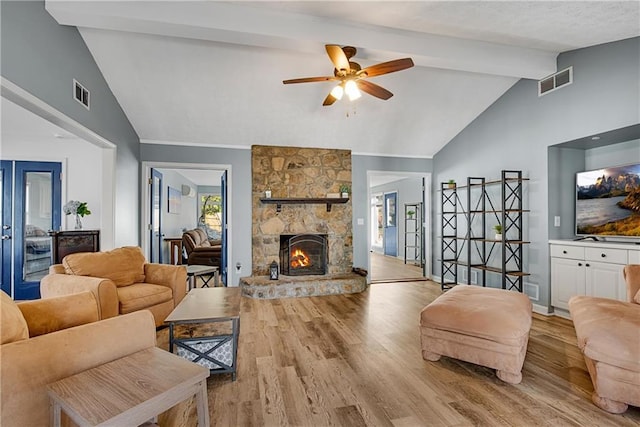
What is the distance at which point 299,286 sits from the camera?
4781 mm

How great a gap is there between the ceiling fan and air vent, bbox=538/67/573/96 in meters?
2.23

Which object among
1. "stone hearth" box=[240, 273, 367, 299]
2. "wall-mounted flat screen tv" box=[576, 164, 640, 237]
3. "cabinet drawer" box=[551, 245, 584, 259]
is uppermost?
"wall-mounted flat screen tv" box=[576, 164, 640, 237]

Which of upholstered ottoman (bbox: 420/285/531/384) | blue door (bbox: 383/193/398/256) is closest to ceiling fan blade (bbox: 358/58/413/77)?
upholstered ottoman (bbox: 420/285/531/384)

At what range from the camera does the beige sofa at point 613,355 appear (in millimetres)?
1873

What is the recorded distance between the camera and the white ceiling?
273cm

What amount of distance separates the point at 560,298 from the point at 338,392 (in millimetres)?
3199

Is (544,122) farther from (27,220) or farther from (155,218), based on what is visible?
(27,220)

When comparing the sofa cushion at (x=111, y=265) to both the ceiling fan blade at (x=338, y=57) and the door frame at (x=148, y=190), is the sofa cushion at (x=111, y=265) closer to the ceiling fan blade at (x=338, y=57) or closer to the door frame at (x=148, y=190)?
the door frame at (x=148, y=190)

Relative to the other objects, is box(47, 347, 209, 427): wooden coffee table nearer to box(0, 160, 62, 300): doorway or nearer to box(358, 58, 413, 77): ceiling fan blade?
box(358, 58, 413, 77): ceiling fan blade

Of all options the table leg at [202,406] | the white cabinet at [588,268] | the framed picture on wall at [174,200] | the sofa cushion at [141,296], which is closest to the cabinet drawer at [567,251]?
the white cabinet at [588,268]

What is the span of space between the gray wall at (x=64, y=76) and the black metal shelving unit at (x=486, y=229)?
192 inches

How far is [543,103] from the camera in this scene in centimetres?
399

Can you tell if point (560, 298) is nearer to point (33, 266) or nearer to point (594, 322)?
point (594, 322)

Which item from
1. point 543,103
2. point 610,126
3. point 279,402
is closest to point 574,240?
point 610,126
